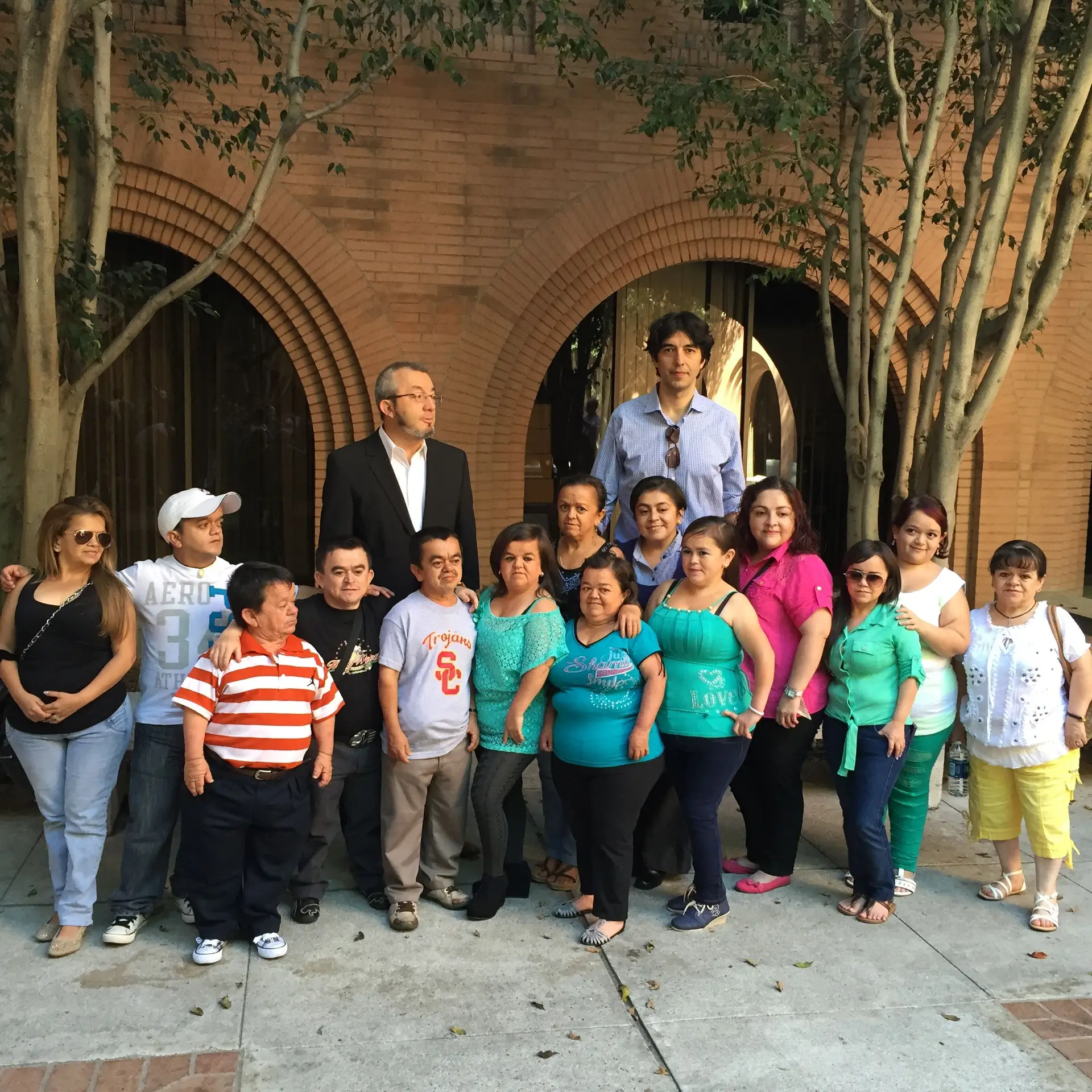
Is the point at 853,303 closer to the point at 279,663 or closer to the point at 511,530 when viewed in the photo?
the point at 511,530

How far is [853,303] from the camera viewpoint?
7.01 metres

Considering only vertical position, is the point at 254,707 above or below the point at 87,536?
below

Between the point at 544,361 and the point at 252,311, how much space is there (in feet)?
7.85

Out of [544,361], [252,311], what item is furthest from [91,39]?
[544,361]

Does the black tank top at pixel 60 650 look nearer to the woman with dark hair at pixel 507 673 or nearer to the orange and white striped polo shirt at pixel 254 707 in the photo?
the orange and white striped polo shirt at pixel 254 707

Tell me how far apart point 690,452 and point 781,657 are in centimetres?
96

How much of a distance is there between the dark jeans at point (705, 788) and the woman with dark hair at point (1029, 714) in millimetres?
1077

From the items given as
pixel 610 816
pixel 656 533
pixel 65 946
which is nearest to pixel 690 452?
pixel 656 533

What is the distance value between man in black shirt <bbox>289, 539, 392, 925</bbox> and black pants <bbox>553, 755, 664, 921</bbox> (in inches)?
30.6

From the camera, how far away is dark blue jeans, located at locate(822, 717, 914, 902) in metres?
4.57

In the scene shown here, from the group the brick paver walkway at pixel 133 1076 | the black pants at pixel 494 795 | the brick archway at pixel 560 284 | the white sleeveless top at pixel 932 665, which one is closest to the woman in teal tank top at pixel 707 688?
the black pants at pixel 494 795

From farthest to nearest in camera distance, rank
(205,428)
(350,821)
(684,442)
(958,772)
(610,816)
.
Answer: (205,428)
(958,772)
(684,442)
(350,821)
(610,816)

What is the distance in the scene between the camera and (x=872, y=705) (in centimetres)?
456

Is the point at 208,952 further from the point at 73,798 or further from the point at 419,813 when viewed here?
the point at 419,813
